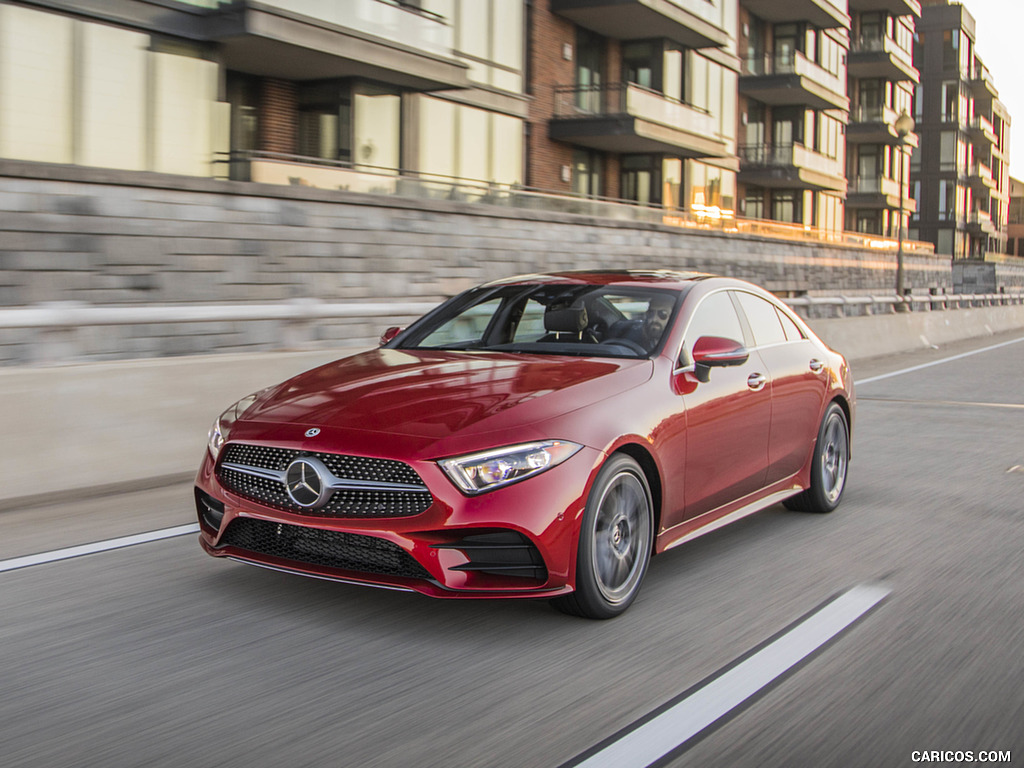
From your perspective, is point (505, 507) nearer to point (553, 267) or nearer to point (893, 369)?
point (893, 369)

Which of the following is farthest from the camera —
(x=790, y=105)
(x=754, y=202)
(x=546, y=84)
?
(x=790, y=105)

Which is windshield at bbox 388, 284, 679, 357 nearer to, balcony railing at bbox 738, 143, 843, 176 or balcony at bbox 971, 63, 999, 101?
balcony railing at bbox 738, 143, 843, 176

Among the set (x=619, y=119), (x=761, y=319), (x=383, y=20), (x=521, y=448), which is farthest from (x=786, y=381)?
(x=619, y=119)

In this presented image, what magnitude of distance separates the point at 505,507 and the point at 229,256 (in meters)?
13.6

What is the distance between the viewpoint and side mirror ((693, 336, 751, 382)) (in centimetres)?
514

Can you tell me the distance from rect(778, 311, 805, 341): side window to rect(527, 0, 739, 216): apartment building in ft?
73.5

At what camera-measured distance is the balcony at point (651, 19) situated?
97.5 feet

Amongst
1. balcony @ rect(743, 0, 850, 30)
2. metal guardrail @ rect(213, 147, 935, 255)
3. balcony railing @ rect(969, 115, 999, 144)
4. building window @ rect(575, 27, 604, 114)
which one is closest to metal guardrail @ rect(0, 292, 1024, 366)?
metal guardrail @ rect(213, 147, 935, 255)

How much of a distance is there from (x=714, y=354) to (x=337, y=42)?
1593cm

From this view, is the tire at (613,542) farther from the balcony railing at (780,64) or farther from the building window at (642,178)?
the balcony railing at (780,64)

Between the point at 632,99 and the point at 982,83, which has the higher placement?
the point at 982,83

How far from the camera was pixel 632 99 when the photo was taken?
30.3 meters

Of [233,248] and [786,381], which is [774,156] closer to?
[233,248]

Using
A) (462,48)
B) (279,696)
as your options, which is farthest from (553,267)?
(279,696)
